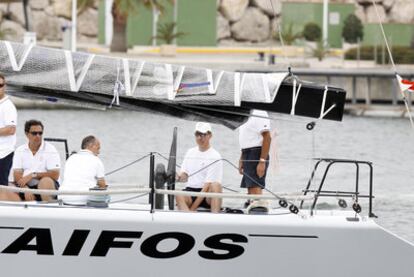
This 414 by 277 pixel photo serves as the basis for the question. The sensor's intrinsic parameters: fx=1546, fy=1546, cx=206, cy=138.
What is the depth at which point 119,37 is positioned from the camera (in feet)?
189

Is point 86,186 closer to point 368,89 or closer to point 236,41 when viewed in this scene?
point 368,89

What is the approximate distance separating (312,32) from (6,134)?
→ 50.3m

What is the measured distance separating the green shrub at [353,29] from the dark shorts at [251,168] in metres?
50.4

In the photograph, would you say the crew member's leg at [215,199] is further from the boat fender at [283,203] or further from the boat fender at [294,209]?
the boat fender at [294,209]

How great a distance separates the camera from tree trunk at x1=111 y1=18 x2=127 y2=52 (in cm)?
5703

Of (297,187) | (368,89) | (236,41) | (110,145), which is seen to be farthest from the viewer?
(236,41)

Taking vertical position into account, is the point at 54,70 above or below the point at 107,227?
above

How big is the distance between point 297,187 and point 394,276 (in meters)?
9.02

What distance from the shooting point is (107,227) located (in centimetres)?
1344

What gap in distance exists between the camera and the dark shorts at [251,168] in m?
14.2

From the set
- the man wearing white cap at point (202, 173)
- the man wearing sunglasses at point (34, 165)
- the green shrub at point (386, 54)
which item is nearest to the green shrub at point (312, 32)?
the green shrub at point (386, 54)

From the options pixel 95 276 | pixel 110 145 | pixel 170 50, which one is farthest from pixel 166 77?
pixel 170 50

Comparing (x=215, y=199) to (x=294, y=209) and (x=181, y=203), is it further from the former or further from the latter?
(x=294, y=209)

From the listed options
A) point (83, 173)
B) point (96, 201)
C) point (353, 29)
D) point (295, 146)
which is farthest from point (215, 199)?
point (353, 29)
